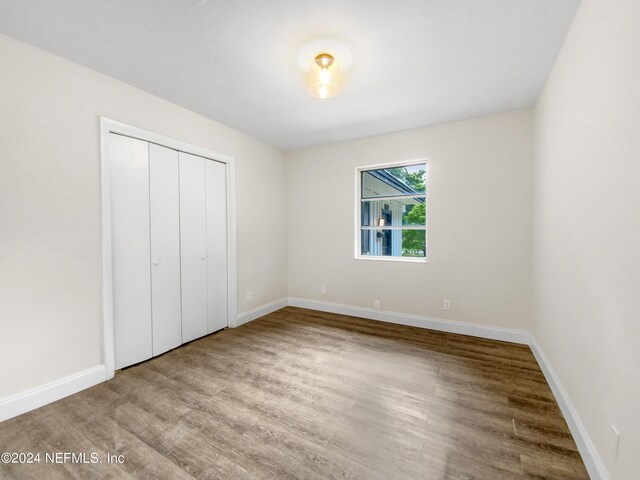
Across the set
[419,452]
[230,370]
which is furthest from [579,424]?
[230,370]

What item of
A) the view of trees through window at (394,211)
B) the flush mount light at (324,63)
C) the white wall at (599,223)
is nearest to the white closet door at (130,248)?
the flush mount light at (324,63)

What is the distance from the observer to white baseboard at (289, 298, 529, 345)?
2.99m

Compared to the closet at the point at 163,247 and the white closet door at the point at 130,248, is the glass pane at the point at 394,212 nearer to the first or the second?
the closet at the point at 163,247

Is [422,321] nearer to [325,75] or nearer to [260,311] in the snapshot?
[260,311]

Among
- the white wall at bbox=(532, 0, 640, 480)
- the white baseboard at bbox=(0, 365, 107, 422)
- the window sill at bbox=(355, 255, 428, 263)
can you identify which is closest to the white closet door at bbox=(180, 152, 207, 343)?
the white baseboard at bbox=(0, 365, 107, 422)

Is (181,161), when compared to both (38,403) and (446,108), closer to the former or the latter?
(38,403)

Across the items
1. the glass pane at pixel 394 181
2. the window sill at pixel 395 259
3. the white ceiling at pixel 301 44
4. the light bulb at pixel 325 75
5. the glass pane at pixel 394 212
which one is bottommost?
the window sill at pixel 395 259

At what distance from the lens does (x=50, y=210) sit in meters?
1.97

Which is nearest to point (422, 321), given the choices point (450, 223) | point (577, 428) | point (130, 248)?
point (450, 223)

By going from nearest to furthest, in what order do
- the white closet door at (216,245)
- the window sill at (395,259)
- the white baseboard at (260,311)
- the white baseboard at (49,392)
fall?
the white baseboard at (49,392) < the white closet door at (216,245) < the window sill at (395,259) < the white baseboard at (260,311)

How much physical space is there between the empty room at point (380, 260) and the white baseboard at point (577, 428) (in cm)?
2

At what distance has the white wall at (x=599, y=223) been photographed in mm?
1047

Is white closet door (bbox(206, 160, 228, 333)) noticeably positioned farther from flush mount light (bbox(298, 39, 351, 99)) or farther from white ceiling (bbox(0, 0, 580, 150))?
flush mount light (bbox(298, 39, 351, 99))

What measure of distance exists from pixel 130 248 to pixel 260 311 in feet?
6.44
